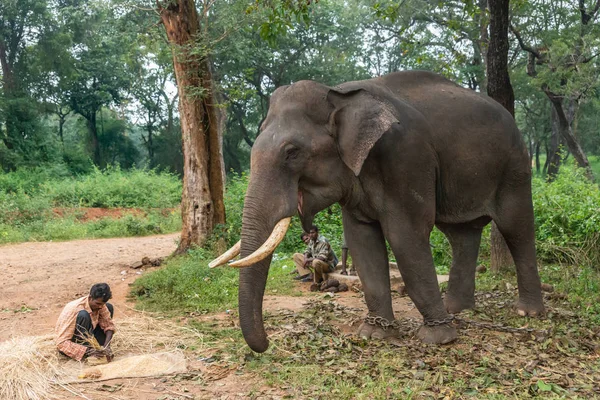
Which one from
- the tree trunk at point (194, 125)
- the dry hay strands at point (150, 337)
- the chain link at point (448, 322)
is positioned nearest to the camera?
the chain link at point (448, 322)

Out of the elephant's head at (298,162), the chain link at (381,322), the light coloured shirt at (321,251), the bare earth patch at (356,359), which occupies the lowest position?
the bare earth patch at (356,359)

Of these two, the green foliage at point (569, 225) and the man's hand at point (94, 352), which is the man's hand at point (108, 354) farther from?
the green foliage at point (569, 225)

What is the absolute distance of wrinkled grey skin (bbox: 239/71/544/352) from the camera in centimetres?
492

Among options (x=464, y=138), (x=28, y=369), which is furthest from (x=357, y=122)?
(x=28, y=369)

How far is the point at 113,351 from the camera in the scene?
19.0 feet

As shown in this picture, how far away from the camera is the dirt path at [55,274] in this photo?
773 centimetres

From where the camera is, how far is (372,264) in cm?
583

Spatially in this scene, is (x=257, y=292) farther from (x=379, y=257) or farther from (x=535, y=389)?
(x=535, y=389)

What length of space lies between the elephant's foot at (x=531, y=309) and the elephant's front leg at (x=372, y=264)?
5.49ft

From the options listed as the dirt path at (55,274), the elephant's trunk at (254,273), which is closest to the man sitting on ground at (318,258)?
the dirt path at (55,274)

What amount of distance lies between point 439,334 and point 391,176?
1.56 metres

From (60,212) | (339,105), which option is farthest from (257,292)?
(60,212)

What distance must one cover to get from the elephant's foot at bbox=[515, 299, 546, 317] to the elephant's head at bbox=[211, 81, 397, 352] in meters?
2.63

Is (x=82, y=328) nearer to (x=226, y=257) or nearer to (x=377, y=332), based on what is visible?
(x=226, y=257)
